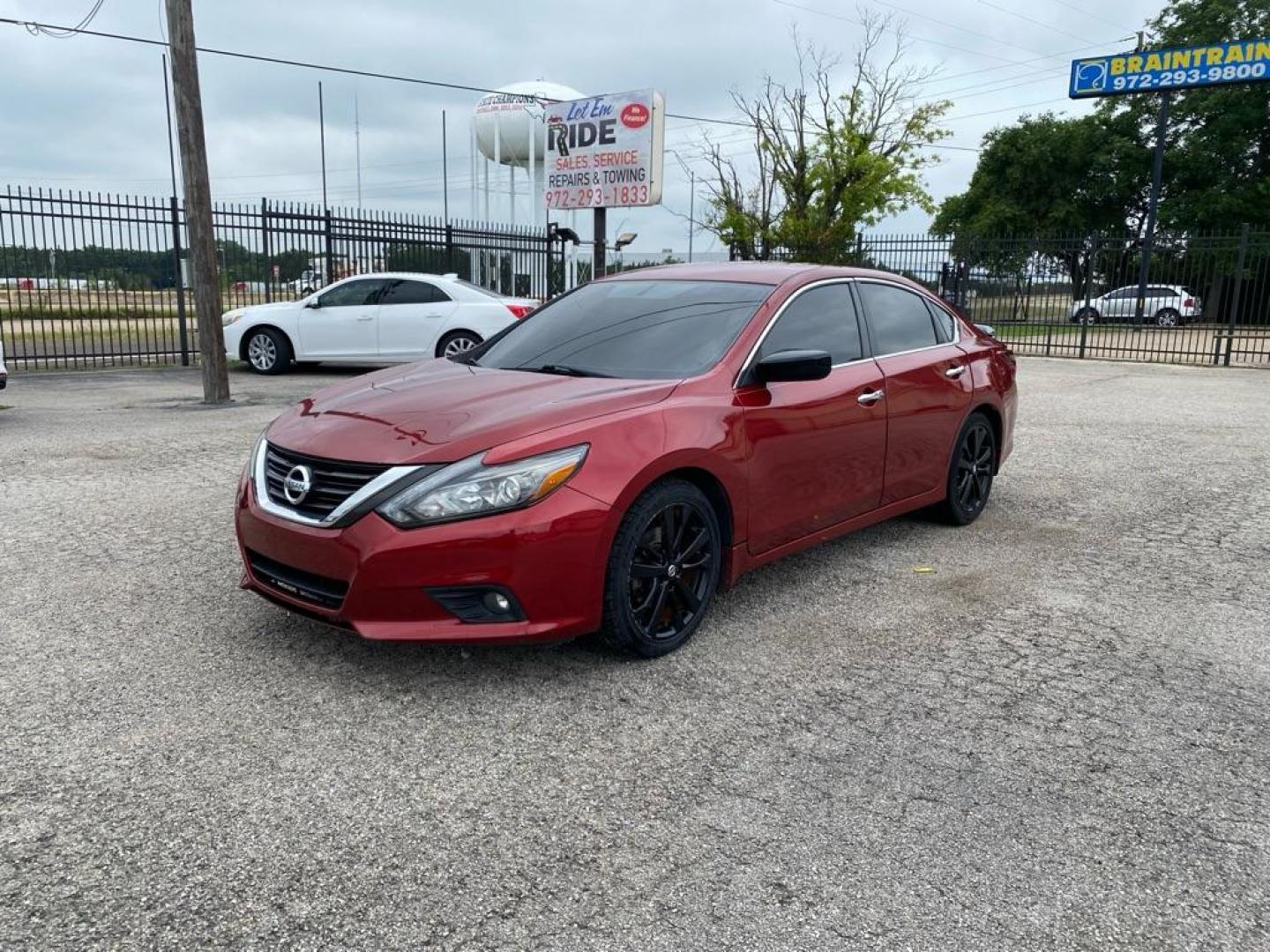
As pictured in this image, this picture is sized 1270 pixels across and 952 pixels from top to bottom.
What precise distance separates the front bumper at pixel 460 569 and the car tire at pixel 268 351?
38.2 feet

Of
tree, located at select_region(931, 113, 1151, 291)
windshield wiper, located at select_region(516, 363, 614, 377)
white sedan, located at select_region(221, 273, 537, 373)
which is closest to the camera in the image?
windshield wiper, located at select_region(516, 363, 614, 377)

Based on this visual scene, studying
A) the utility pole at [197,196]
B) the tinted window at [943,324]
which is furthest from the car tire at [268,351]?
the tinted window at [943,324]

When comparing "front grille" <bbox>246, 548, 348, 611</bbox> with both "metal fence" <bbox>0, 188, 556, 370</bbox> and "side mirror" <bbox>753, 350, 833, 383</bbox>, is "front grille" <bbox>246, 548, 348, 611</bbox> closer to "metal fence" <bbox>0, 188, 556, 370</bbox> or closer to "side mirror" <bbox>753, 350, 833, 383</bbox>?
"side mirror" <bbox>753, 350, 833, 383</bbox>

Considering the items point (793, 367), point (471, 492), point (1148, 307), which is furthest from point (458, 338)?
point (1148, 307)

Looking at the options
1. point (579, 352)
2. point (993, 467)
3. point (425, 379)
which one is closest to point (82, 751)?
point (425, 379)

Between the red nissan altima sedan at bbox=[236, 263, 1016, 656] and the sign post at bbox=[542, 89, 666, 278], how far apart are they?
1303 centimetres

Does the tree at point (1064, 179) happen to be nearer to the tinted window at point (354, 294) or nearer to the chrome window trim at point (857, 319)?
the tinted window at point (354, 294)

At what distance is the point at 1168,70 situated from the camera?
24.7 m

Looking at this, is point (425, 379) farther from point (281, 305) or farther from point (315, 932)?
point (281, 305)

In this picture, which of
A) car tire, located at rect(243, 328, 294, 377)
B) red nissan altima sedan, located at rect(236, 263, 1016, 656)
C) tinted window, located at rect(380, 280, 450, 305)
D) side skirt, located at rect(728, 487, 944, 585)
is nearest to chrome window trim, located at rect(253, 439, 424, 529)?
red nissan altima sedan, located at rect(236, 263, 1016, 656)

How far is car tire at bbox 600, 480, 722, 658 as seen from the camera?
352 centimetres

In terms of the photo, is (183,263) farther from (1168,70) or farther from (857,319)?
(1168,70)

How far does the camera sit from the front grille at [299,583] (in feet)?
11.1

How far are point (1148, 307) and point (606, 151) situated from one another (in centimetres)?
1526
